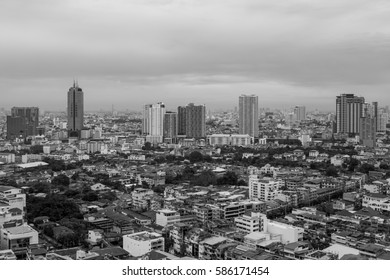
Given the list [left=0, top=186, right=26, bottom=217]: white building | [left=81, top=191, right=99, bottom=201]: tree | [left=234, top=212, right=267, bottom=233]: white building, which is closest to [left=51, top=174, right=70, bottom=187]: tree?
[left=81, top=191, right=99, bottom=201]: tree

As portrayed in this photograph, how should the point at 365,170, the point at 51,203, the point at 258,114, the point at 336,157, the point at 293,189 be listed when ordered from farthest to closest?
the point at 258,114 < the point at 336,157 < the point at 365,170 < the point at 293,189 < the point at 51,203

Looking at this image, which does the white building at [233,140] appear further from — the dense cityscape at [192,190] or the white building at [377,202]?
the white building at [377,202]

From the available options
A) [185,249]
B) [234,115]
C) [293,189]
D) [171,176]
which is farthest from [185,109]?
[185,249]

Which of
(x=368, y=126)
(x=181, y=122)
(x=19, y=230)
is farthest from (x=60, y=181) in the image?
(x=368, y=126)

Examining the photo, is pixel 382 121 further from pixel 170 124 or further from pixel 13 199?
pixel 13 199

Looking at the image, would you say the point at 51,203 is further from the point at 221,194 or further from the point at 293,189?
the point at 293,189

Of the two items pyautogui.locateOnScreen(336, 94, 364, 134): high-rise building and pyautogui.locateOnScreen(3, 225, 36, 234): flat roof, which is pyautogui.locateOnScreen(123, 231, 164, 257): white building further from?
pyautogui.locateOnScreen(336, 94, 364, 134): high-rise building

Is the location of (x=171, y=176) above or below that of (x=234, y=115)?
below
